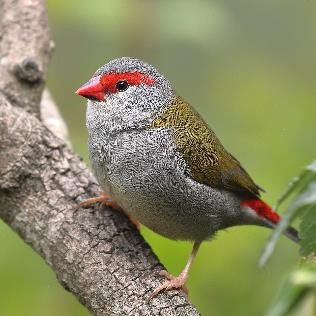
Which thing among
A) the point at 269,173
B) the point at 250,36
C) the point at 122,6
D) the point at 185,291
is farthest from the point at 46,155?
the point at 250,36

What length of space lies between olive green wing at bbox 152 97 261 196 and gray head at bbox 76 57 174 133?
0.26 feet

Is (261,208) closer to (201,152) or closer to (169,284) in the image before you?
(201,152)

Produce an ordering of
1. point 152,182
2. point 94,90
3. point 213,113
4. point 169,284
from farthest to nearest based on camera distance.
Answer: point 213,113 → point 94,90 → point 152,182 → point 169,284

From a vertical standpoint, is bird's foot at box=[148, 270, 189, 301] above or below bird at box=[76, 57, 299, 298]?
below

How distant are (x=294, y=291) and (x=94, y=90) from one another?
2162 millimetres

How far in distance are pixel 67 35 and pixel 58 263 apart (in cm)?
450

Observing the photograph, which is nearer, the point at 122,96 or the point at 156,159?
the point at 156,159

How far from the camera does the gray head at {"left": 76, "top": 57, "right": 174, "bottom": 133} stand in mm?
3084

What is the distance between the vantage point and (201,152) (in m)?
3.15

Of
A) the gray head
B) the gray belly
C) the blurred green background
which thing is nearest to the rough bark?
the gray belly

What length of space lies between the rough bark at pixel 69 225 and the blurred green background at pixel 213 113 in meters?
0.61

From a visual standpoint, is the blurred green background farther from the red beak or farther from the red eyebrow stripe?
the red beak

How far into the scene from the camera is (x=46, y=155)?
10.3 ft

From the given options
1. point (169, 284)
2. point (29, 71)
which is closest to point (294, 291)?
point (169, 284)
